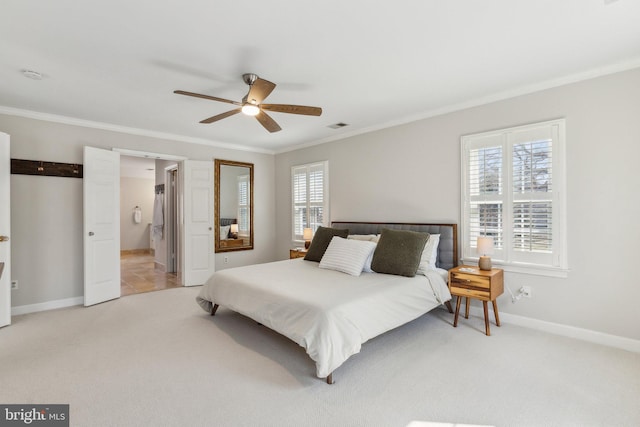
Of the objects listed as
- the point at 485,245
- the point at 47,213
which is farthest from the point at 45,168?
the point at 485,245

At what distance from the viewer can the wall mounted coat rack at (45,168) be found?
387 centimetres

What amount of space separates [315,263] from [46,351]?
9.13 ft

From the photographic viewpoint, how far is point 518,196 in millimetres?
3324

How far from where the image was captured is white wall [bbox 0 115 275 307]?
153 inches

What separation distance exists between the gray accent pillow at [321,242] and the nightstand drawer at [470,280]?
155cm

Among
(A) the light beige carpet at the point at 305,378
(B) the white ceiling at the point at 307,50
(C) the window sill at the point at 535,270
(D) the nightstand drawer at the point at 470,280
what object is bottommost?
(A) the light beige carpet at the point at 305,378

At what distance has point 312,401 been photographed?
2107mm

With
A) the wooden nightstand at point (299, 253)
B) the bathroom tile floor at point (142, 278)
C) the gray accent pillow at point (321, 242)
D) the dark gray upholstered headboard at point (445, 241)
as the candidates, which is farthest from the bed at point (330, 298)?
the bathroom tile floor at point (142, 278)

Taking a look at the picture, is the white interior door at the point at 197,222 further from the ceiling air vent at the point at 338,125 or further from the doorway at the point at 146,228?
the ceiling air vent at the point at 338,125

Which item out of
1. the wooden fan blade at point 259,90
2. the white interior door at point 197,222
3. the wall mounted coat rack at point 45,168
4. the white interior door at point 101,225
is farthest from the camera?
the white interior door at point 197,222

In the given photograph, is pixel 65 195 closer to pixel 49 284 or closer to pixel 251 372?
pixel 49 284

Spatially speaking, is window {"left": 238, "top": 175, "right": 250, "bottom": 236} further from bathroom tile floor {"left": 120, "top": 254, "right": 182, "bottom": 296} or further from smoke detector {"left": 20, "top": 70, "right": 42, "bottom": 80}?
smoke detector {"left": 20, "top": 70, "right": 42, "bottom": 80}

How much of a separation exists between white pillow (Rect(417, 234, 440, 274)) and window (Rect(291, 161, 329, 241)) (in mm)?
2103

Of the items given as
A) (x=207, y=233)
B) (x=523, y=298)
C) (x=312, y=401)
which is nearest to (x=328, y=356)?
(x=312, y=401)
